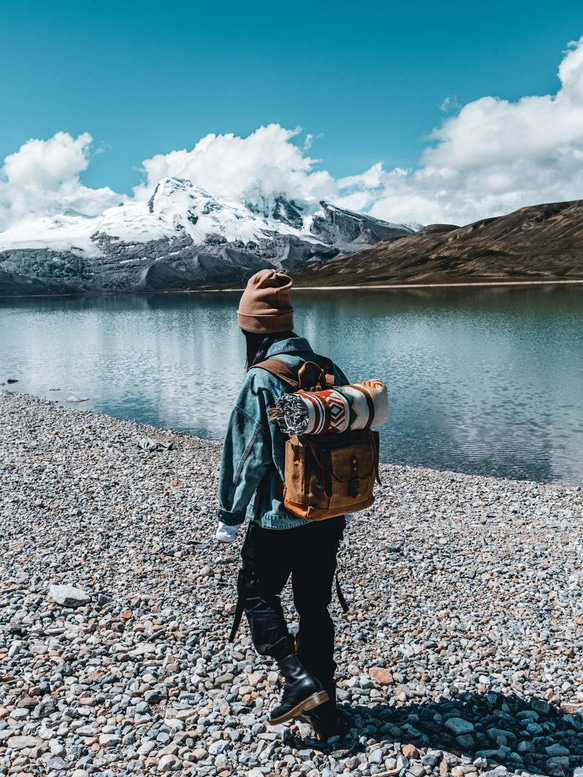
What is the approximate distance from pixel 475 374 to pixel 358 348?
19068 millimetres

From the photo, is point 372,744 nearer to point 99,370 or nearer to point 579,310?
point 99,370

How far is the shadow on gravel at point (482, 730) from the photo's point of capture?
646 cm

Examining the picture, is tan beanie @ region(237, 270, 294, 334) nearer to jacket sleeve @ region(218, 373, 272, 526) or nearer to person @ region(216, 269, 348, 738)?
person @ region(216, 269, 348, 738)

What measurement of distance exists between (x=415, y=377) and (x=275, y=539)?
3945 cm

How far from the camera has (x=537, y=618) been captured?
9.54 metres

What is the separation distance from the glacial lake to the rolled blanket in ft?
58.0

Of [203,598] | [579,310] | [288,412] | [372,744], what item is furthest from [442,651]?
[579,310]

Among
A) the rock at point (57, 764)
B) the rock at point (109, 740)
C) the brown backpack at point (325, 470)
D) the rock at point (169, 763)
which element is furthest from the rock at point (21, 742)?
the brown backpack at point (325, 470)

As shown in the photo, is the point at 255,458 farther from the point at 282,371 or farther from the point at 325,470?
the point at 282,371

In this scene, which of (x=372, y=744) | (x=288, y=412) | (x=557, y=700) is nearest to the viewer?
(x=288, y=412)

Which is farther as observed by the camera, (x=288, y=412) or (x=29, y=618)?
(x=29, y=618)

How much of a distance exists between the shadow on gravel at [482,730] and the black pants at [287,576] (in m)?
1.21

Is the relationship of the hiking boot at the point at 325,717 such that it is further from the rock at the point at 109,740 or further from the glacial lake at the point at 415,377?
the glacial lake at the point at 415,377

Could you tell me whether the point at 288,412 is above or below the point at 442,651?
above
